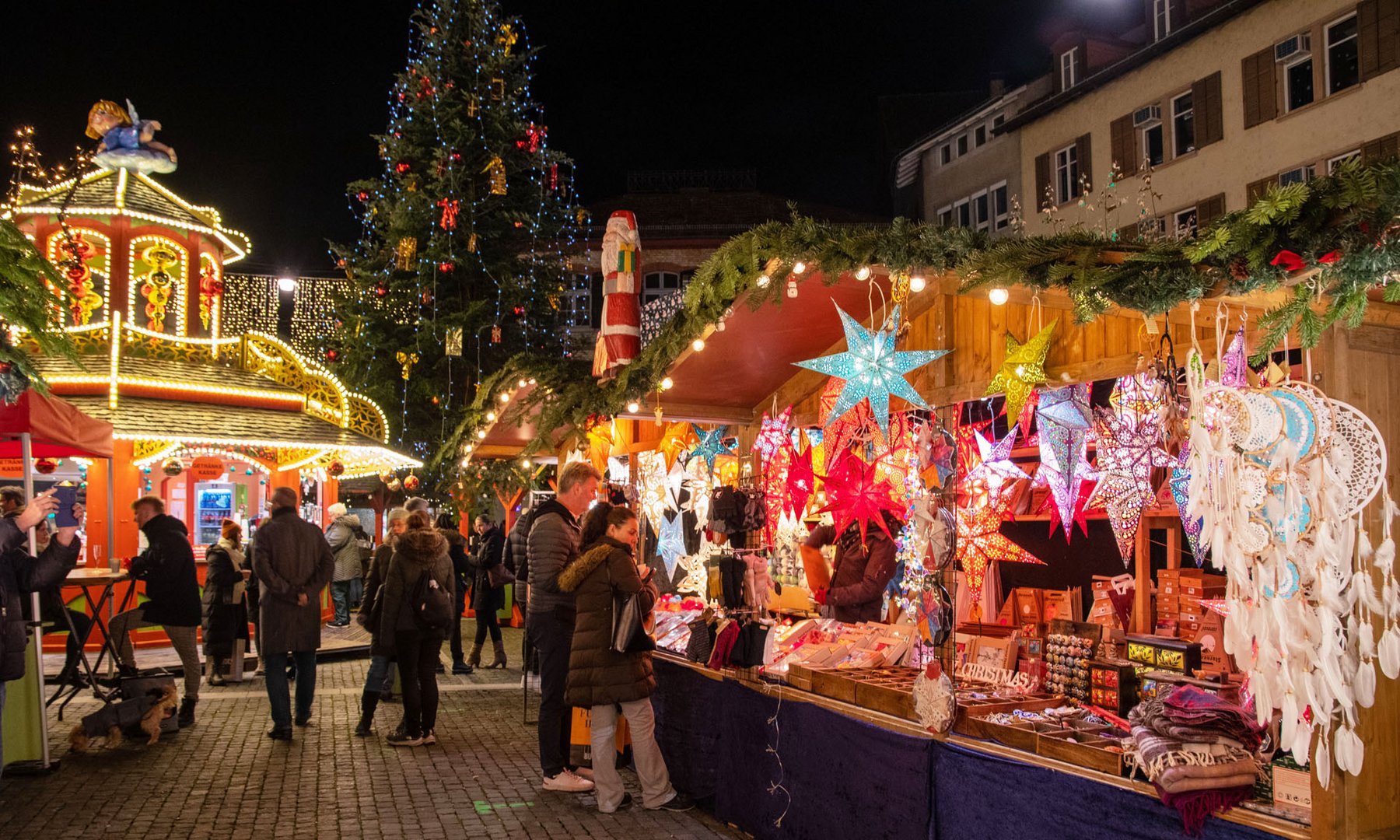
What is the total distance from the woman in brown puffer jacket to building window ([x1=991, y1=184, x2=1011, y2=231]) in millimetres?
22175

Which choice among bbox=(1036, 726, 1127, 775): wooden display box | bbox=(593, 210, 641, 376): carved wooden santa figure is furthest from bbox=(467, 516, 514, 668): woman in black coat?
bbox=(1036, 726, 1127, 775): wooden display box

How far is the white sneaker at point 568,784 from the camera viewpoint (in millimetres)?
6746

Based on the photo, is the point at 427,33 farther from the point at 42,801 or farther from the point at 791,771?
the point at 791,771

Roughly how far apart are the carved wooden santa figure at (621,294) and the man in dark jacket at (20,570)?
3533 millimetres

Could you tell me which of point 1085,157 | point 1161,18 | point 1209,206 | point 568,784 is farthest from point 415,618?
point 1161,18

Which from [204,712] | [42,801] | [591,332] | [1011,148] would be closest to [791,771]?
[42,801]

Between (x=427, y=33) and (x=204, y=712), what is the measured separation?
15.4 m

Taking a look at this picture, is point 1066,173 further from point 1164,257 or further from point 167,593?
point 1164,257

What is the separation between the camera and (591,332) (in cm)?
3297

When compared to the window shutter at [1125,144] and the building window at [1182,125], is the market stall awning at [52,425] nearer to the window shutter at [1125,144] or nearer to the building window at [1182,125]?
the building window at [1182,125]

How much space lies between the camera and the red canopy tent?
689 cm

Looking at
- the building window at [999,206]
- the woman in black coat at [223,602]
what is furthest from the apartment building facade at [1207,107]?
the woman in black coat at [223,602]

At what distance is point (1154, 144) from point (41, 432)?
20042mm

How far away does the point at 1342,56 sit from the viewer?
54.5ft
